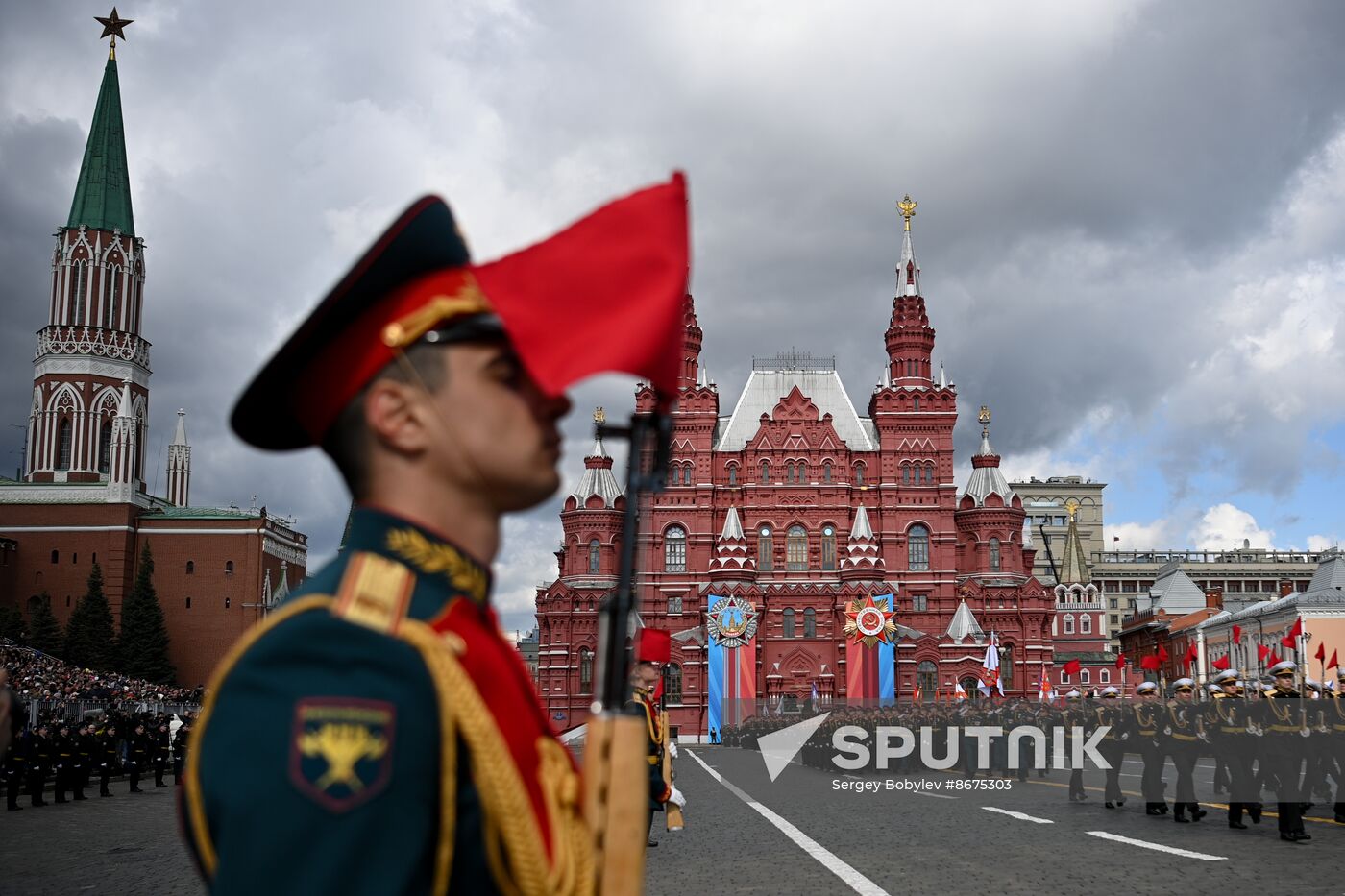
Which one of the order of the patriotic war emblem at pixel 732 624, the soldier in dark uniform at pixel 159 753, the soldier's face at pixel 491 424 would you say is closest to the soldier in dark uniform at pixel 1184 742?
the soldier's face at pixel 491 424

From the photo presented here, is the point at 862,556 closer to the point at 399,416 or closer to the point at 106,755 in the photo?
the point at 106,755

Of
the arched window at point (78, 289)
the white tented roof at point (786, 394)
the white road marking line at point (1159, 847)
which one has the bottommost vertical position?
the white road marking line at point (1159, 847)

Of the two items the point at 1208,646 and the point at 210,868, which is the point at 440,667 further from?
the point at 1208,646

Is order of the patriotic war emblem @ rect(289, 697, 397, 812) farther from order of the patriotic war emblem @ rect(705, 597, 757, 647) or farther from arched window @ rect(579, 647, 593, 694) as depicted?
arched window @ rect(579, 647, 593, 694)

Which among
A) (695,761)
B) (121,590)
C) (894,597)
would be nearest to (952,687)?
(894,597)

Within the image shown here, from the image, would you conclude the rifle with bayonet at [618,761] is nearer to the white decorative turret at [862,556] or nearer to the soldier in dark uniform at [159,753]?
the soldier in dark uniform at [159,753]

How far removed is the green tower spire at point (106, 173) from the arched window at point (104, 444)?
1142cm

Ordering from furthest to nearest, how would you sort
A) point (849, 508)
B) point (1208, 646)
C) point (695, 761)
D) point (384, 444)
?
point (1208, 646), point (849, 508), point (695, 761), point (384, 444)

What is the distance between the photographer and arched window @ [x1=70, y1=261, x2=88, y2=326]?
68062mm

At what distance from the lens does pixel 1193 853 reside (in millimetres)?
12000

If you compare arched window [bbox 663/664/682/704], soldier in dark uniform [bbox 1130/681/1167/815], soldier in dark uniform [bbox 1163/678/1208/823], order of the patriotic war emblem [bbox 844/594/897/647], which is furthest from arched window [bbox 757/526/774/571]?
soldier in dark uniform [bbox 1163/678/1208/823]

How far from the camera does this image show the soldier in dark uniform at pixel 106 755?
2427 cm

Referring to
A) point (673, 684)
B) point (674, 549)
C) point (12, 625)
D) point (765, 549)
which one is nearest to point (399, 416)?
point (673, 684)

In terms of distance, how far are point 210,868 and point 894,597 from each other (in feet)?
191
